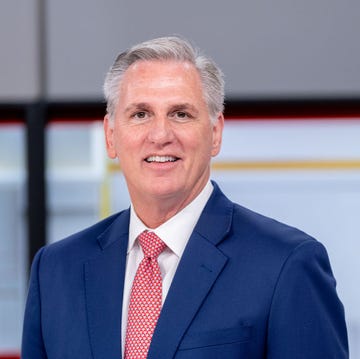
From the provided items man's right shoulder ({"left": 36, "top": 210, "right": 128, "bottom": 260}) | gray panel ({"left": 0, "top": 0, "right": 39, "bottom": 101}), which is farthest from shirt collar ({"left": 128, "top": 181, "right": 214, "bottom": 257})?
gray panel ({"left": 0, "top": 0, "right": 39, "bottom": 101})

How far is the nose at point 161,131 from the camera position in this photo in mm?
1393

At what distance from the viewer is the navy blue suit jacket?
132 cm

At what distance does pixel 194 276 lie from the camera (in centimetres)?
139

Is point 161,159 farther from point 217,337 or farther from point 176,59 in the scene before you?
point 217,337

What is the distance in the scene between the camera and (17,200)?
3.16m

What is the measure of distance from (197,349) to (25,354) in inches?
14.0

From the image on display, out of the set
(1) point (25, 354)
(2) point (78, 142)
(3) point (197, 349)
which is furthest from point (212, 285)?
(2) point (78, 142)

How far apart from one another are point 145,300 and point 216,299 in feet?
0.40

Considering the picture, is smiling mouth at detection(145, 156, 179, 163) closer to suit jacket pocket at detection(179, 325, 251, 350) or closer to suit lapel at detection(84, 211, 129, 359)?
suit lapel at detection(84, 211, 129, 359)

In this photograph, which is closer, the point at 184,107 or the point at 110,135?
the point at 184,107

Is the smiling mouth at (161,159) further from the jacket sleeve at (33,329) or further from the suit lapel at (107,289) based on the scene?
the jacket sleeve at (33,329)

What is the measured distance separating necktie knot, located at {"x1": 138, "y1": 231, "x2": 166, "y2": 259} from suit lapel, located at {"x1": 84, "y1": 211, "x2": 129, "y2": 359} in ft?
0.16

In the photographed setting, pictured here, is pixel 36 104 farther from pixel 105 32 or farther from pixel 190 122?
pixel 190 122

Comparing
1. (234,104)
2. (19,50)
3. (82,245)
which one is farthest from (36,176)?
(82,245)
